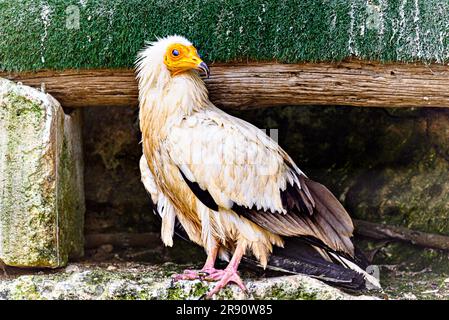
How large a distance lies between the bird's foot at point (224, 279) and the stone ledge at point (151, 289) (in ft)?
0.12

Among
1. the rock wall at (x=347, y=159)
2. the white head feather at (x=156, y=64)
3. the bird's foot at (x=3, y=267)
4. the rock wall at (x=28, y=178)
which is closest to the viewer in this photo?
the white head feather at (x=156, y=64)

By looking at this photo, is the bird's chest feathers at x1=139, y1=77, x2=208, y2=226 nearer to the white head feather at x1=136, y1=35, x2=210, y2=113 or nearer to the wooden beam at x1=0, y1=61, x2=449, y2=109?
the white head feather at x1=136, y1=35, x2=210, y2=113

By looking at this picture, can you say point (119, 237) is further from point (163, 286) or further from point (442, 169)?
point (442, 169)

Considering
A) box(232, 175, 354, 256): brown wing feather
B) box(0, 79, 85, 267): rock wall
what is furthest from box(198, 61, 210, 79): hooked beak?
box(0, 79, 85, 267): rock wall

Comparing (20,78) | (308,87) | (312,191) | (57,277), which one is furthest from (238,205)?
(20,78)

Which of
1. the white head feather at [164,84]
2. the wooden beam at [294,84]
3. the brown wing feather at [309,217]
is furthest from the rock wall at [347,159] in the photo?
the white head feather at [164,84]

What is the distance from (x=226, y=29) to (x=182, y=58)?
0.38m

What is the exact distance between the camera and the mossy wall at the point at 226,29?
4973 mm

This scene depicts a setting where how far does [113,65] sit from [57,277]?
141 cm

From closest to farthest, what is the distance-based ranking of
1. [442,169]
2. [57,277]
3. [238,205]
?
1. [238,205]
2. [57,277]
3. [442,169]

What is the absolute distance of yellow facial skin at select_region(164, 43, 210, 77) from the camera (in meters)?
4.80

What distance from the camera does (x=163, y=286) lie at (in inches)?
188

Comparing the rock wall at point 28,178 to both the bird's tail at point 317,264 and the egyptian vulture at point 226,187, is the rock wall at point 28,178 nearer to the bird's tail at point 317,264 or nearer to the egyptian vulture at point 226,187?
the egyptian vulture at point 226,187

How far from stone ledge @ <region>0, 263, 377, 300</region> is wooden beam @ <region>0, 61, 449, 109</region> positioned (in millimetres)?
1207
